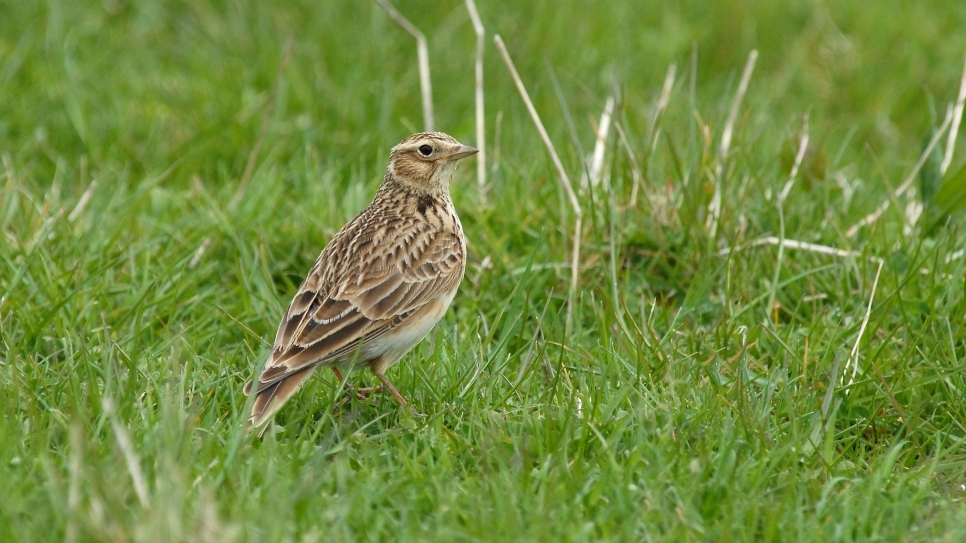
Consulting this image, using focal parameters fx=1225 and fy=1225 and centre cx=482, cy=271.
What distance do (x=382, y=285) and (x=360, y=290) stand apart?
0.11 metres

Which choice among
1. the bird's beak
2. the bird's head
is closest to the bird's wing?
the bird's head

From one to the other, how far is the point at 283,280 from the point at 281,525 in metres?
2.94

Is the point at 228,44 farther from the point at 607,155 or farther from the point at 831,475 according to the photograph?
the point at 831,475

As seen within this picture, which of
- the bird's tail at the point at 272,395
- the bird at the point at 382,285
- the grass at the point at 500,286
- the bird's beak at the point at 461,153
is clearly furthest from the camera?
the bird's beak at the point at 461,153

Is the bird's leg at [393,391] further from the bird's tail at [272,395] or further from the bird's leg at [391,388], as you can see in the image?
the bird's tail at [272,395]

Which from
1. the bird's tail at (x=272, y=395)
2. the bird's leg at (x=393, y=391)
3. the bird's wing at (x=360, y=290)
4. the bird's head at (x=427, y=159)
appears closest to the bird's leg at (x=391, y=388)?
the bird's leg at (x=393, y=391)

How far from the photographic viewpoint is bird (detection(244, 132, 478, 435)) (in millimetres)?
4812

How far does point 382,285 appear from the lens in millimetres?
5277

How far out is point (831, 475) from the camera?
4.38 m

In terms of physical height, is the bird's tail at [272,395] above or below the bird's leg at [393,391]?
above

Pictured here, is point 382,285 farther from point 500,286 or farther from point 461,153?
point 500,286

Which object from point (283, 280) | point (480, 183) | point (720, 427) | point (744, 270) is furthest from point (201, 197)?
point (720, 427)

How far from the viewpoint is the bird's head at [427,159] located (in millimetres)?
5867

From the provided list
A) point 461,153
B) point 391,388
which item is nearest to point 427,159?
point 461,153
